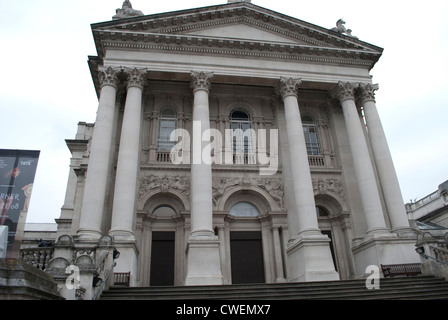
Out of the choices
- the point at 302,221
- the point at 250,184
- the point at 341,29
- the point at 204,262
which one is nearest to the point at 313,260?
the point at 302,221

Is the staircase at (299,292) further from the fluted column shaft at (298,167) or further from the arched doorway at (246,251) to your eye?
the arched doorway at (246,251)

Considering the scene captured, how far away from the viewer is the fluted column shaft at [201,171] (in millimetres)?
15359

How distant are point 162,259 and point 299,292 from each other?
851 cm

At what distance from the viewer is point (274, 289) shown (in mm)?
11633

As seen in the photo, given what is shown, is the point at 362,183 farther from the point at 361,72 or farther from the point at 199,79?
the point at 199,79

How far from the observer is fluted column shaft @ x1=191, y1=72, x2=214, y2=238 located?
605 inches

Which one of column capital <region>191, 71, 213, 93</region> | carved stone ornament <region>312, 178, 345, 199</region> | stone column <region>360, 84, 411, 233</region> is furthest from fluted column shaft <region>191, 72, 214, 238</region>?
stone column <region>360, 84, 411, 233</region>

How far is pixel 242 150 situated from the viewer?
2023 centimetres

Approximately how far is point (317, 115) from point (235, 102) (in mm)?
5244

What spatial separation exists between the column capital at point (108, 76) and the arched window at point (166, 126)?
11.9 feet

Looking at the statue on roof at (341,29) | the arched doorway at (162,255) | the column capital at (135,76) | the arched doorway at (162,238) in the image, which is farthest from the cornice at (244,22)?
the arched doorway at (162,255)

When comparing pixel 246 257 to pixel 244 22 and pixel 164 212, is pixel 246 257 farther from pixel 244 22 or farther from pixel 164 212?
pixel 244 22

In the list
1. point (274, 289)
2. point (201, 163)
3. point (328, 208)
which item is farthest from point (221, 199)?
point (274, 289)
